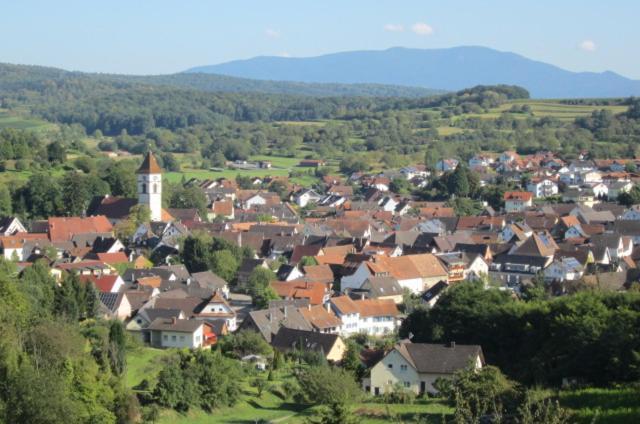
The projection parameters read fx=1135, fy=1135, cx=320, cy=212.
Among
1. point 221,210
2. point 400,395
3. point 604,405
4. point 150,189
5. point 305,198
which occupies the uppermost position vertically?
point 604,405

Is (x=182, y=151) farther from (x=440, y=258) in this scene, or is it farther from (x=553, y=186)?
(x=440, y=258)

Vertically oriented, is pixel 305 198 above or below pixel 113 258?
below

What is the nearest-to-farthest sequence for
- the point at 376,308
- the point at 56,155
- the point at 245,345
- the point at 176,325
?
the point at 245,345
the point at 176,325
the point at 376,308
the point at 56,155

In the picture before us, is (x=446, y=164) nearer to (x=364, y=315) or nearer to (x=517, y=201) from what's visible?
(x=517, y=201)

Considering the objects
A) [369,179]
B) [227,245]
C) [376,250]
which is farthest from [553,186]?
[227,245]

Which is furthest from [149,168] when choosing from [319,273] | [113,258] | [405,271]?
[405,271]

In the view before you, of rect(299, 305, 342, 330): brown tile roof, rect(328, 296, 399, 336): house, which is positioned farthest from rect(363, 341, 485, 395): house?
rect(328, 296, 399, 336): house
